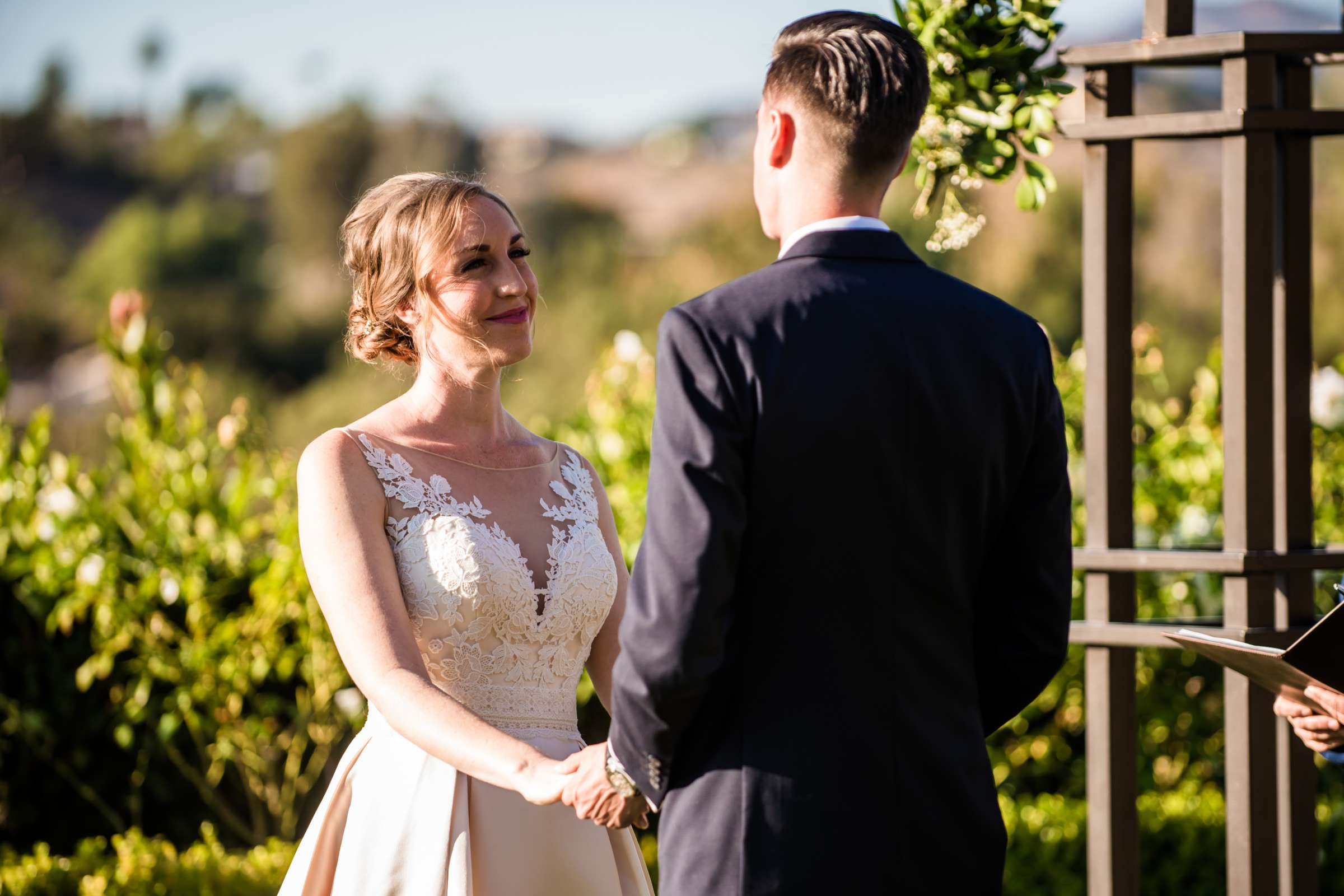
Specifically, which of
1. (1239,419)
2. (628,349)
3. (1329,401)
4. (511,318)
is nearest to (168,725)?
(628,349)

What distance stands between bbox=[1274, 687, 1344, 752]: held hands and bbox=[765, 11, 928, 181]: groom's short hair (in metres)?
1.31

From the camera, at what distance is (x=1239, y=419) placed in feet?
9.58

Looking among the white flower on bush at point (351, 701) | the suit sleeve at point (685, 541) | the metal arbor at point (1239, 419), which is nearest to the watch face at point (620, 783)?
the suit sleeve at point (685, 541)

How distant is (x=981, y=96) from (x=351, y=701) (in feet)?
9.36

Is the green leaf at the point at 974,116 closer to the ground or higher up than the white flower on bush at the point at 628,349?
higher up

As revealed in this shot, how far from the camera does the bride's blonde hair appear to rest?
2725mm

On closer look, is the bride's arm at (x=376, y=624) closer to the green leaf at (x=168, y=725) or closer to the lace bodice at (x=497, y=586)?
the lace bodice at (x=497, y=586)

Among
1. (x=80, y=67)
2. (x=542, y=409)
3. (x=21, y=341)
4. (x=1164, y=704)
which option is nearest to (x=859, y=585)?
(x=1164, y=704)

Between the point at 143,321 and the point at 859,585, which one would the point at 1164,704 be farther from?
the point at 143,321

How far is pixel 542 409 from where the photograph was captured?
117 feet

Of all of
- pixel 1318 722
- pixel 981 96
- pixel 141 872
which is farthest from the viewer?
pixel 141 872

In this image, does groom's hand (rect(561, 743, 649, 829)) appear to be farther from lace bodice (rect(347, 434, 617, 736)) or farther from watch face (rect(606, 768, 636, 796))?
lace bodice (rect(347, 434, 617, 736))

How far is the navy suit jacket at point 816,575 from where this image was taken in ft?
5.99

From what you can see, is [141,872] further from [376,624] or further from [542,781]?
[542,781]
